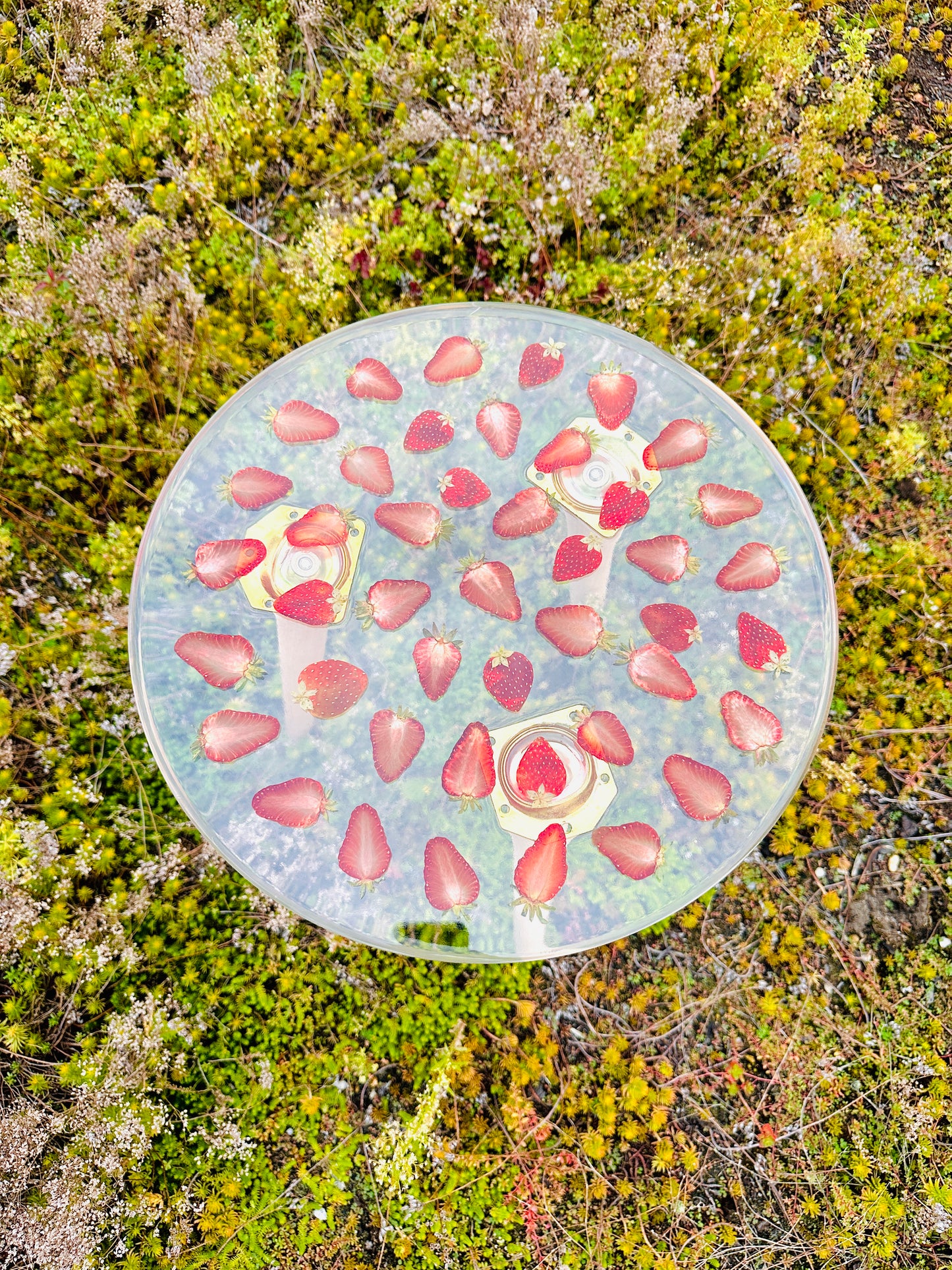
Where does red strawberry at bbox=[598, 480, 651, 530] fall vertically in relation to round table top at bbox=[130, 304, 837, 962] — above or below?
above

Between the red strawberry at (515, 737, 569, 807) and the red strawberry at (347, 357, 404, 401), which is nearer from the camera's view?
the red strawberry at (515, 737, 569, 807)

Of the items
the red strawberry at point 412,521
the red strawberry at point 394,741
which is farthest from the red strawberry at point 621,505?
the red strawberry at point 394,741

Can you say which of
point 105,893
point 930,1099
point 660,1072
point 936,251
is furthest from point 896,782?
point 105,893

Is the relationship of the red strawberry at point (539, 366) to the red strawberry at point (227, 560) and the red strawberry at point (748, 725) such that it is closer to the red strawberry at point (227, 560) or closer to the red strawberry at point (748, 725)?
the red strawberry at point (227, 560)

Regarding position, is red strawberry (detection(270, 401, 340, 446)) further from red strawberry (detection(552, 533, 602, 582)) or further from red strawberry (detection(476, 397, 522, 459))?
red strawberry (detection(552, 533, 602, 582))

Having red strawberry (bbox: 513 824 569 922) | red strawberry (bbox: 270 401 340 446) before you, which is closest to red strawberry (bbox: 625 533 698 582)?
red strawberry (bbox: 513 824 569 922)

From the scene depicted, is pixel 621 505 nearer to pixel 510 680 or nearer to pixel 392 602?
pixel 510 680
